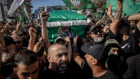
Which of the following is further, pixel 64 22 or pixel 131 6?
pixel 64 22

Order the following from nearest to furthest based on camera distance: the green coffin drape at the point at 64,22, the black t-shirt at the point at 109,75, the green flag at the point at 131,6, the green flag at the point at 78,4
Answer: the black t-shirt at the point at 109,75
the green flag at the point at 131,6
the green coffin drape at the point at 64,22
the green flag at the point at 78,4

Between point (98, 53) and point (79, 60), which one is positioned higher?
point (98, 53)

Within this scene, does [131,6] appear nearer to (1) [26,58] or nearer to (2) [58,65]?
(2) [58,65]

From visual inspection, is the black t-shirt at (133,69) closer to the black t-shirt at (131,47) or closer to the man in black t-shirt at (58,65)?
the black t-shirt at (131,47)

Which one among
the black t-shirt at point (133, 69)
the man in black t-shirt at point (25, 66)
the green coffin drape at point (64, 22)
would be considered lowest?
the black t-shirt at point (133, 69)

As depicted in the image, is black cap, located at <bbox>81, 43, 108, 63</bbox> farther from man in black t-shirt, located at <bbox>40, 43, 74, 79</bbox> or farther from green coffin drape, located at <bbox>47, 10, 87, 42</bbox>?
green coffin drape, located at <bbox>47, 10, 87, 42</bbox>

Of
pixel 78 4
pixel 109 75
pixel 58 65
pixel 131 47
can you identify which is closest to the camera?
pixel 109 75

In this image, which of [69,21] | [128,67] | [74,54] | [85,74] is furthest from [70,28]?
[128,67]

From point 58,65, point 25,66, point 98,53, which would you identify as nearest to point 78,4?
point 58,65

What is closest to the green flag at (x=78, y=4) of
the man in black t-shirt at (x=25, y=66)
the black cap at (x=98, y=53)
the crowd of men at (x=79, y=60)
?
the crowd of men at (x=79, y=60)

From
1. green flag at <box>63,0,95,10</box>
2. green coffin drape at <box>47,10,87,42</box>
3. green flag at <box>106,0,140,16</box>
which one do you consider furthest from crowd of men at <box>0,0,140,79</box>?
green flag at <box>63,0,95,10</box>

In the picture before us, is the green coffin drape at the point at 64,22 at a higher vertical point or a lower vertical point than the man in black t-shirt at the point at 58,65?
higher

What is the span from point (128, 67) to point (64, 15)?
3192mm

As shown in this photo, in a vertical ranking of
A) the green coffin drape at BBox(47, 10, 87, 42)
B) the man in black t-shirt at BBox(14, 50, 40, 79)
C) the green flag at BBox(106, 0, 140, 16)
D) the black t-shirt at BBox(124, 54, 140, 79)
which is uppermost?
the green flag at BBox(106, 0, 140, 16)
